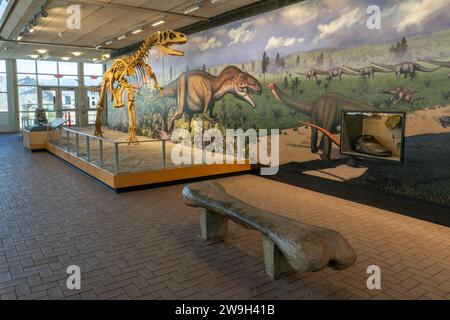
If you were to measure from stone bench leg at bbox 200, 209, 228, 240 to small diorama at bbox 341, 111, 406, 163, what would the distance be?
2.87 m

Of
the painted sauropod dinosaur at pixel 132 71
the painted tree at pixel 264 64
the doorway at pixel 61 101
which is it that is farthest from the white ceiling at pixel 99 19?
the doorway at pixel 61 101

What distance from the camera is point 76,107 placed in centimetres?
1909

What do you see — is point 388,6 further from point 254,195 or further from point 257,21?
point 254,195

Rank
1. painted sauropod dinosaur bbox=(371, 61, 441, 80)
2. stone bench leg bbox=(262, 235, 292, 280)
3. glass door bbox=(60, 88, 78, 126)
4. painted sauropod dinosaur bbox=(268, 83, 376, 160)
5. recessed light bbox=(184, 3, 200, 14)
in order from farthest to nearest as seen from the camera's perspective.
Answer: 1. glass door bbox=(60, 88, 78, 126)
2. recessed light bbox=(184, 3, 200, 14)
3. painted sauropod dinosaur bbox=(268, 83, 376, 160)
4. painted sauropod dinosaur bbox=(371, 61, 441, 80)
5. stone bench leg bbox=(262, 235, 292, 280)

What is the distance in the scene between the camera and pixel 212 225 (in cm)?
423

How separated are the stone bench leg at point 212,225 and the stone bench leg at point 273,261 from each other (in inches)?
37.5

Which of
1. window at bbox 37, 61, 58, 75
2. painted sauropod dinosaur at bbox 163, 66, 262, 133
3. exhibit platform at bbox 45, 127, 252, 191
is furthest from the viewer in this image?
window at bbox 37, 61, 58, 75

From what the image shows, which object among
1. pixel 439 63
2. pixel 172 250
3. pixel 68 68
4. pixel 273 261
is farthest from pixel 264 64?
pixel 68 68

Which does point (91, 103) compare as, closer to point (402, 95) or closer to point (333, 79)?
point (333, 79)

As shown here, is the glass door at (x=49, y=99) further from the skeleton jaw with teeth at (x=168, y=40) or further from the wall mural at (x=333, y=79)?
the skeleton jaw with teeth at (x=168, y=40)

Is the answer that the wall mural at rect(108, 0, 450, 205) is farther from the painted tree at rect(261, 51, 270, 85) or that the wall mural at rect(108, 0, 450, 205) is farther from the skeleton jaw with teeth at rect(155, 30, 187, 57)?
the skeleton jaw with teeth at rect(155, 30, 187, 57)

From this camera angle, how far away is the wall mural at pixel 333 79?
16.5 feet

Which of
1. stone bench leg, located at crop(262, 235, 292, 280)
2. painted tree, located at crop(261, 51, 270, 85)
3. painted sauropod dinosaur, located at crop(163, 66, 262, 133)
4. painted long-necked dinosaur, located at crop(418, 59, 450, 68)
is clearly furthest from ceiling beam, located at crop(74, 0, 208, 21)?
stone bench leg, located at crop(262, 235, 292, 280)

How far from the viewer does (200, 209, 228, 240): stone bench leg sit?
4.18 m
